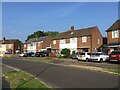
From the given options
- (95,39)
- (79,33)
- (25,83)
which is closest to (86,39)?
(95,39)

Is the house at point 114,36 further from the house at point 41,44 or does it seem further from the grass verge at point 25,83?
the house at point 41,44

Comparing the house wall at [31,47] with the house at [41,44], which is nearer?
the house at [41,44]

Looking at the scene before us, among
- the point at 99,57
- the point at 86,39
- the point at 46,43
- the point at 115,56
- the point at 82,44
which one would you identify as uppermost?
the point at 86,39

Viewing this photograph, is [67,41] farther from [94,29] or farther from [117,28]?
[117,28]

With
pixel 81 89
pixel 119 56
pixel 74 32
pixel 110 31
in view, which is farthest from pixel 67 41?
pixel 81 89

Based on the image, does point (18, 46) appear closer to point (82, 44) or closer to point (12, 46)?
point (12, 46)

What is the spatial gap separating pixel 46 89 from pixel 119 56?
74.7 ft

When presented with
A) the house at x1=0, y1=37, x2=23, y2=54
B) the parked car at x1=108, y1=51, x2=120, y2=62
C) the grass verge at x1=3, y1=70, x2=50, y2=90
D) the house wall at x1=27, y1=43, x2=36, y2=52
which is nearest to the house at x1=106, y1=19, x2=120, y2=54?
the parked car at x1=108, y1=51, x2=120, y2=62

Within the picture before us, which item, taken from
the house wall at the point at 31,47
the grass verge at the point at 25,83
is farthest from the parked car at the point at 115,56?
the house wall at the point at 31,47

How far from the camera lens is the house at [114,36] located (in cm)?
4422

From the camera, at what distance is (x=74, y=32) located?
7162cm

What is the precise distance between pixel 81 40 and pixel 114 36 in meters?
19.3

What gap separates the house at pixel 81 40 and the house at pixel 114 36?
12.7m

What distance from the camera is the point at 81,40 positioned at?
65125mm
